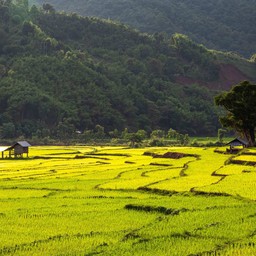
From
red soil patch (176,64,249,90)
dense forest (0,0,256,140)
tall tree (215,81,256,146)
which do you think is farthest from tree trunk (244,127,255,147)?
red soil patch (176,64,249,90)

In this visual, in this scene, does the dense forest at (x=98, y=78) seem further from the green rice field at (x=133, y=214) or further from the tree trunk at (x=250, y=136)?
the green rice field at (x=133, y=214)

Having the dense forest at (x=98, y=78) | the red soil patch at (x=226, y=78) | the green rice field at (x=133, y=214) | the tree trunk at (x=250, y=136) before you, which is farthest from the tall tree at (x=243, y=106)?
the red soil patch at (x=226, y=78)

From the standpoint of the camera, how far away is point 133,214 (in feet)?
54.4

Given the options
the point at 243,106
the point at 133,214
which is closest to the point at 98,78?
the point at 243,106

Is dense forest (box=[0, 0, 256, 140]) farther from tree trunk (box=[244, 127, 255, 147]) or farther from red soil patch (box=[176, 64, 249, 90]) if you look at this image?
tree trunk (box=[244, 127, 255, 147])

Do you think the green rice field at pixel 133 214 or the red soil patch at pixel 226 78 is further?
the red soil patch at pixel 226 78

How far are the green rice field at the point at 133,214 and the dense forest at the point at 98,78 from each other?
60286mm

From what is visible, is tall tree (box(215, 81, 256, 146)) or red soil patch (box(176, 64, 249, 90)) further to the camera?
red soil patch (box(176, 64, 249, 90))

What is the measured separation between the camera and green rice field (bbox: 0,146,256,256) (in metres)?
12.3

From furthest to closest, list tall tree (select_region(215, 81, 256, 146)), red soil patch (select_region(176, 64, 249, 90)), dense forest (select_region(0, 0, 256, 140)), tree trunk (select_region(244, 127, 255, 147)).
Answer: red soil patch (select_region(176, 64, 249, 90)) → dense forest (select_region(0, 0, 256, 140)) → tree trunk (select_region(244, 127, 255, 147)) → tall tree (select_region(215, 81, 256, 146))

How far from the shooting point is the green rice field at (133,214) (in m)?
12.3

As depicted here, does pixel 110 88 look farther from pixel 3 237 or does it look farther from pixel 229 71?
pixel 3 237

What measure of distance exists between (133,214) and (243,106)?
31.3 metres

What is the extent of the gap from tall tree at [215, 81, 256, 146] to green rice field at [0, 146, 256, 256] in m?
17.1
